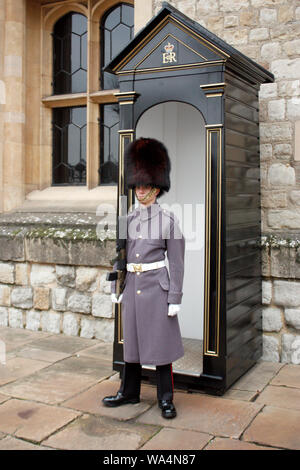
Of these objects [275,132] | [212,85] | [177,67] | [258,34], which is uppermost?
[258,34]

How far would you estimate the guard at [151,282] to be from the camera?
3025mm

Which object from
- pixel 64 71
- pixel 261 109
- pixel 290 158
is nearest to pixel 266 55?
pixel 261 109

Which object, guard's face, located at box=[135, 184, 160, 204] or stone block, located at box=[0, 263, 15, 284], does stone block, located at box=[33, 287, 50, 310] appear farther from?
guard's face, located at box=[135, 184, 160, 204]

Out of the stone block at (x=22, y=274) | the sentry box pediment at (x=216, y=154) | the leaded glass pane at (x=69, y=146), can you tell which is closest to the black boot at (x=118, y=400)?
the sentry box pediment at (x=216, y=154)

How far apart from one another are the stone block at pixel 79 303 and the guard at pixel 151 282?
1625 mm

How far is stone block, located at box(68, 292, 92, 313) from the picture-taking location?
4.75m

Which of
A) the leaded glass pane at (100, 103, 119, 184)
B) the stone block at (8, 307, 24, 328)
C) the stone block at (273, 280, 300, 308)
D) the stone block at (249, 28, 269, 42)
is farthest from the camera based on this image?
the leaded glass pane at (100, 103, 119, 184)

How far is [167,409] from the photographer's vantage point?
9.78 ft

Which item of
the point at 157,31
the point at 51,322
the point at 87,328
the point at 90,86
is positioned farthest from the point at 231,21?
the point at 51,322

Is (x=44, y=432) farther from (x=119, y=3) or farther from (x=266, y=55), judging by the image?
(x=119, y=3)

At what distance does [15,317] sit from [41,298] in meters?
0.38

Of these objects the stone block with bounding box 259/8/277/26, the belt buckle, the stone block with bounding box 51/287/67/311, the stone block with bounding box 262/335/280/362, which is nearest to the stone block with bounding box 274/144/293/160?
the stone block with bounding box 259/8/277/26

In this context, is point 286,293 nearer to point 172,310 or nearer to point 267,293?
point 267,293

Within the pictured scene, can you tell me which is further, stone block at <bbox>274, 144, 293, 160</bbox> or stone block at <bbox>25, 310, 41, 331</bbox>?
stone block at <bbox>25, 310, 41, 331</bbox>
